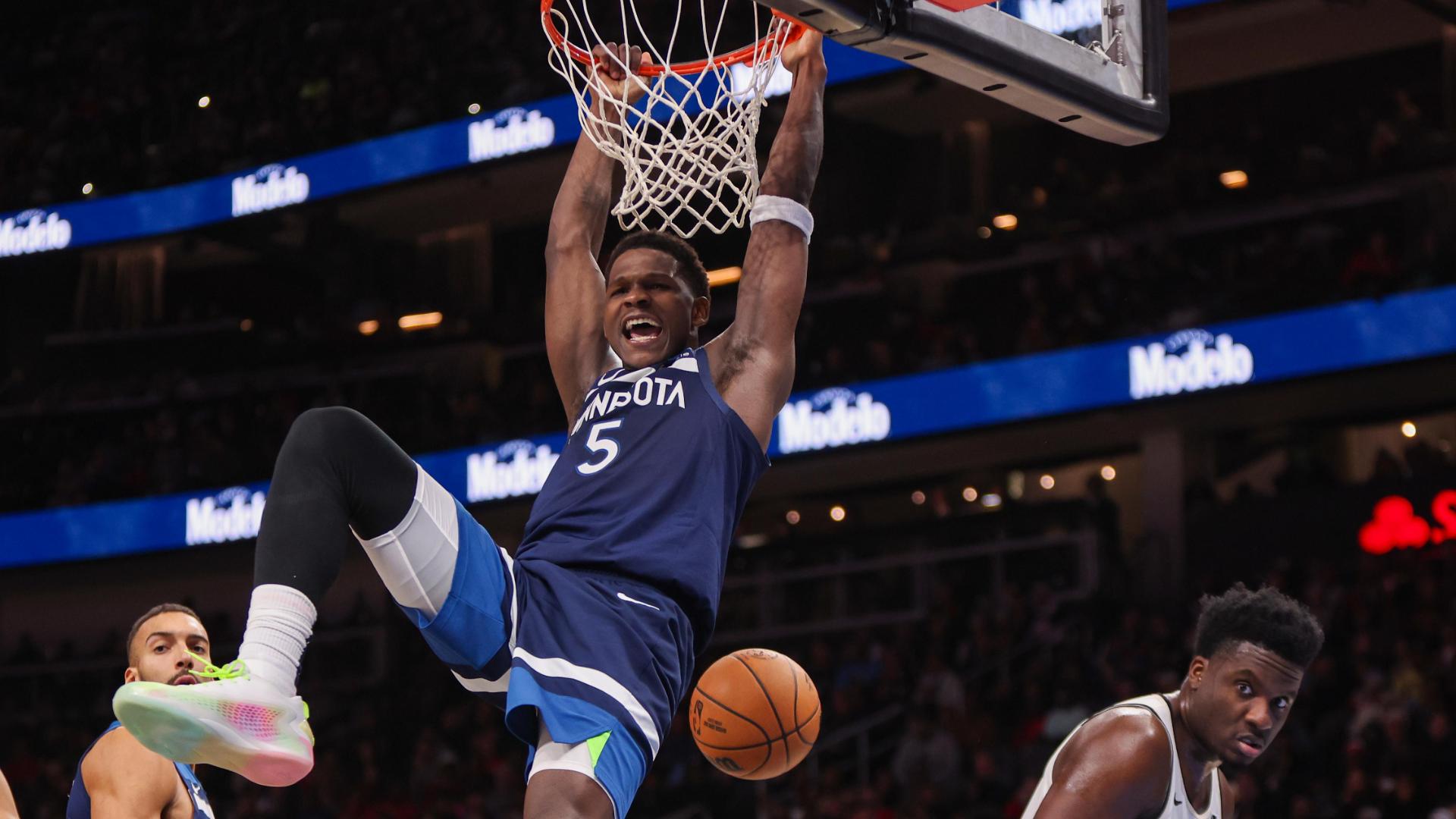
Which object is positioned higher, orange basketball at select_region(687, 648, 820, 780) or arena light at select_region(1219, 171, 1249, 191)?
arena light at select_region(1219, 171, 1249, 191)

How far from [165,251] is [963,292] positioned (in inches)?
392

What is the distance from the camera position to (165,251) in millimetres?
20969

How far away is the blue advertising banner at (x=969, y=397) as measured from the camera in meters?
12.2

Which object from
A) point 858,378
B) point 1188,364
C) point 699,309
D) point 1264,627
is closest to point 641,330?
point 699,309

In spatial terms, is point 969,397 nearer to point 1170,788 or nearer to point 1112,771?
point 1170,788

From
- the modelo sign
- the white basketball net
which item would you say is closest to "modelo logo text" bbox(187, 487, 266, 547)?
the modelo sign

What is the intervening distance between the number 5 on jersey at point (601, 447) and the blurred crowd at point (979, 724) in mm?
6015

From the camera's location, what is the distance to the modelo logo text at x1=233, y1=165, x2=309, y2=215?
1741cm

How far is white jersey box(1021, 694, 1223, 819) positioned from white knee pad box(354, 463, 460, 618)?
144 centimetres

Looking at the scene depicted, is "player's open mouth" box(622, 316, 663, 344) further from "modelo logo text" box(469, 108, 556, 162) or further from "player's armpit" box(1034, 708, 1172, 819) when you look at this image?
"modelo logo text" box(469, 108, 556, 162)

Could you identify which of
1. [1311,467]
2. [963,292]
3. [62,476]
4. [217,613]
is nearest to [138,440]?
[62,476]

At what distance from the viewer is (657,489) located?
3.71 metres

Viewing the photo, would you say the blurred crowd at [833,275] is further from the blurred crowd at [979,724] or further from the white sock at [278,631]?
the white sock at [278,631]

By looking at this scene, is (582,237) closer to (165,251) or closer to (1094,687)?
(1094,687)
